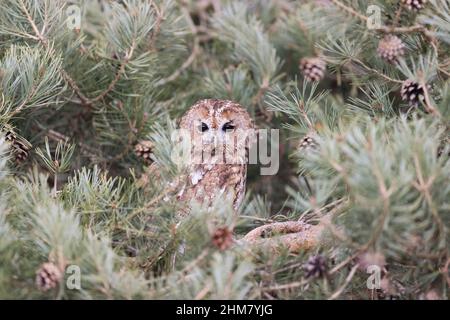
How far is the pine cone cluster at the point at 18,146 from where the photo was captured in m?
1.95

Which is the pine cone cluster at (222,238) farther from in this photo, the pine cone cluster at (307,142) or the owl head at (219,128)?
the owl head at (219,128)

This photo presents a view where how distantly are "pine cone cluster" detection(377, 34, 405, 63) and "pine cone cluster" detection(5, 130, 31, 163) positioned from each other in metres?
0.98

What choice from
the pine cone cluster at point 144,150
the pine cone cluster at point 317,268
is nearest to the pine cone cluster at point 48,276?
the pine cone cluster at point 317,268

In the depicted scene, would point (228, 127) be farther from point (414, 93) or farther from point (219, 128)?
point (414, 93)

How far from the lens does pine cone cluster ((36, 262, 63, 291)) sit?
1401 mm

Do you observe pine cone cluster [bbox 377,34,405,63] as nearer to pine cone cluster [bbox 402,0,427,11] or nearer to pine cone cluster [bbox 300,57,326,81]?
pine cone cluster [bbox 402,0,427,11]

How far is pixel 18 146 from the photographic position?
199 cm

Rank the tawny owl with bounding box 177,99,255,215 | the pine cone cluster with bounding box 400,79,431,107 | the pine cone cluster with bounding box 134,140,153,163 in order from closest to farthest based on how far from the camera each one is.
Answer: the pine cone cluster with bounding box 400,79,431,107 → the pine cone cluster with bounding box 134,140,153,163 → the tawny owl with bounding box 177,99,255,215

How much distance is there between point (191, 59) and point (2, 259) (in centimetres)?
137

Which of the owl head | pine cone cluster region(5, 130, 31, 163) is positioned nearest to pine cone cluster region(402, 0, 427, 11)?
the owl head

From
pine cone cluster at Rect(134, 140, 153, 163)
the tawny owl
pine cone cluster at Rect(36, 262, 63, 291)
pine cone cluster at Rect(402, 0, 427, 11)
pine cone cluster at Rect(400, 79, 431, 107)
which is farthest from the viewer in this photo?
the tawny owl

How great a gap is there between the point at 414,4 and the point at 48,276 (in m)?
1.15
